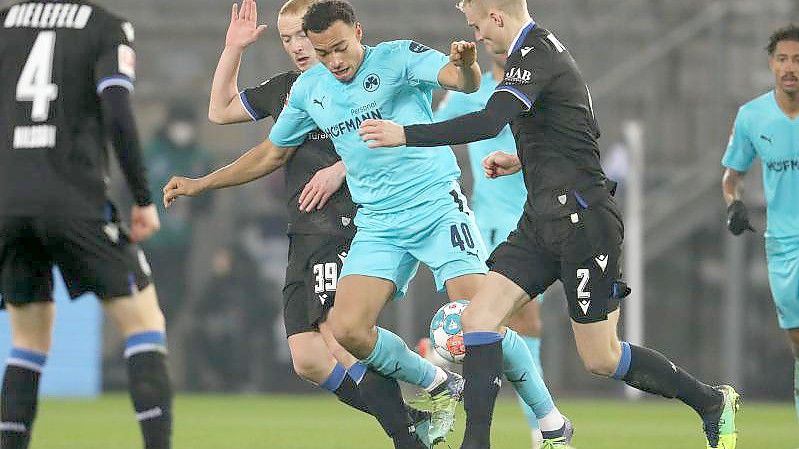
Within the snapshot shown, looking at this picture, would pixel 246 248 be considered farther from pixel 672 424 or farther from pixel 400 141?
pixel 400 141

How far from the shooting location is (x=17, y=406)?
249 inches

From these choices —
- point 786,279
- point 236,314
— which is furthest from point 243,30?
point 236,314

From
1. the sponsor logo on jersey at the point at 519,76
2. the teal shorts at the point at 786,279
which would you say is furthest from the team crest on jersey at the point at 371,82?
the teal shorts at the point at 786,279

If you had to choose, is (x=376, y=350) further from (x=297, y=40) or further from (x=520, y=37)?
(x=297, y=40)

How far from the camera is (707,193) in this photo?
52.2 ft

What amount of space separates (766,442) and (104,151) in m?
4.81

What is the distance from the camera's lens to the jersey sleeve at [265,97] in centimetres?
805

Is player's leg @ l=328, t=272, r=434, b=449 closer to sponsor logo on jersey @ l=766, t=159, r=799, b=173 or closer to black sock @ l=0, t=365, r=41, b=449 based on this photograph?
black sock @ l=0, t=365, r=41, b=449

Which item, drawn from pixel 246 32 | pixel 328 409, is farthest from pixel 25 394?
pixel 328 409

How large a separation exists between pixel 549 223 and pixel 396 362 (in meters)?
1.01

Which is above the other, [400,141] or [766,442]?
[400,141]

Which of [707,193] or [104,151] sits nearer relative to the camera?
[104,151]

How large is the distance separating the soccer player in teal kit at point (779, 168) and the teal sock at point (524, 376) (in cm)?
155

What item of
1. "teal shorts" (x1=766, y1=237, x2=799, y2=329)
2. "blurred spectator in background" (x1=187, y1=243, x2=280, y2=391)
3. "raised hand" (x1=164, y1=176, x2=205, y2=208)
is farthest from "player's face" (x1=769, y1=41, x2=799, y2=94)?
"blurred spectator in background" (x1=187, y1=243, x2=280, y2=391)
